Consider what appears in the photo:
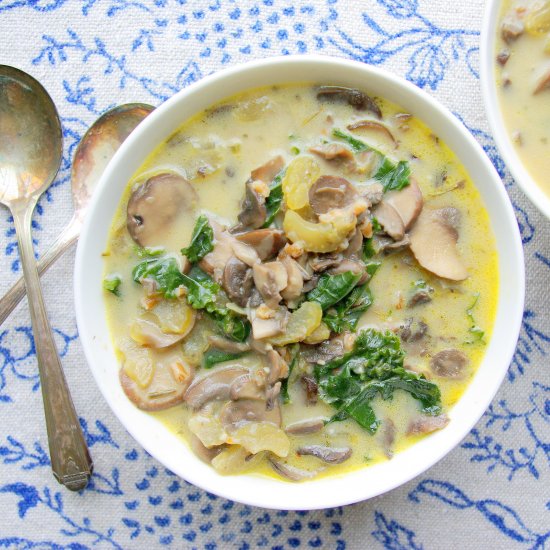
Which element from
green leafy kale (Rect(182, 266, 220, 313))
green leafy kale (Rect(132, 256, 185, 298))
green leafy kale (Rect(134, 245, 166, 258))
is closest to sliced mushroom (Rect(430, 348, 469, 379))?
green leafy kale (Rect(182, 266, 220, 313))

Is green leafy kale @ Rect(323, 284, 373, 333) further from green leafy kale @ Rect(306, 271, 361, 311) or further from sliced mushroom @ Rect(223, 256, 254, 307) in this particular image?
sliced mushroom @ Rect(223, 256, 254, 307)

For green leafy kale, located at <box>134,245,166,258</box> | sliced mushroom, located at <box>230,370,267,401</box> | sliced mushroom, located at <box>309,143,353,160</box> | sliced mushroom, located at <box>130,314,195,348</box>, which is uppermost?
sliced mushroom, located at <box>309,143,353,160</box>

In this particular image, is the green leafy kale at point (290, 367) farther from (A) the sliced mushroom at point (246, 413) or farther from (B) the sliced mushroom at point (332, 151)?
(B) the sliced mushroom at point (332, 151)

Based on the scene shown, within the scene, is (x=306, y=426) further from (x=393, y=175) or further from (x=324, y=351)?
(x=393, y=175)

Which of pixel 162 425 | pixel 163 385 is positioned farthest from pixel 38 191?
pixel 162 425

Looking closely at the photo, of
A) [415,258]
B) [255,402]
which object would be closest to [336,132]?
[415,258]

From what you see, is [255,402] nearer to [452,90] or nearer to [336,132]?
[336,132]

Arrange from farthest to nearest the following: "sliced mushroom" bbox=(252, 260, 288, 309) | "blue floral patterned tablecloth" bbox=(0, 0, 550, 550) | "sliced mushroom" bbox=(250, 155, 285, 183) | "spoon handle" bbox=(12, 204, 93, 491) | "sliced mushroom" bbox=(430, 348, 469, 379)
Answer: "blue floral patterned tablecloth" bbox=(0, 0, 550, 550)
"spoon handle" bbox=(12, 204, 93, 491)
"sliced mushroom" bbox=(430, 348, 469, 379)
"sliced mushroom" bbox=(250, 155, 285, 183)
"sliced mushroom" bbox=(252, 260, 288, 309)
